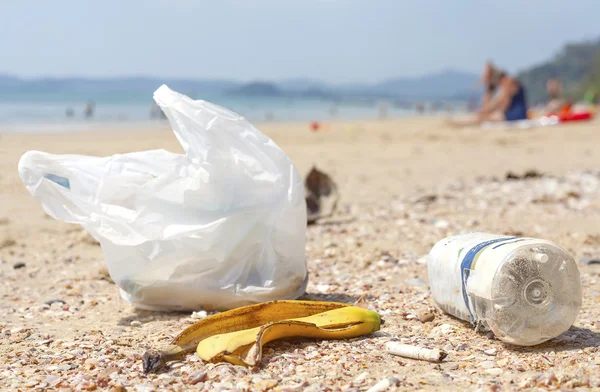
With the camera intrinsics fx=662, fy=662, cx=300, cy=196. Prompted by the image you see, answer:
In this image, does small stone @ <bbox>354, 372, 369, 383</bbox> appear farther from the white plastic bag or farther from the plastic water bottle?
the white plastic bag

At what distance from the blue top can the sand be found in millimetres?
9792

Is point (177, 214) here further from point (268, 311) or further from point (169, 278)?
point (268, 311)

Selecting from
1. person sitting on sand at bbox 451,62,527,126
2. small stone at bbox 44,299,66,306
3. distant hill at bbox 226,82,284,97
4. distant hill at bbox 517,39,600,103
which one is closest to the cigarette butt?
small stone at bbox 44,299,66,306

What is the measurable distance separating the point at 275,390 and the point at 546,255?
1.13 metres

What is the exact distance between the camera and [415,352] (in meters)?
2.56

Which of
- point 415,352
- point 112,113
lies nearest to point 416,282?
point 415,352

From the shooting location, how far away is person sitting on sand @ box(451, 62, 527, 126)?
59.5 ft

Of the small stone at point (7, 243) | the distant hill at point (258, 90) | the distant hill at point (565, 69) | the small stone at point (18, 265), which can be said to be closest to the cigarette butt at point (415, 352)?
the small stone at point (18, 265)

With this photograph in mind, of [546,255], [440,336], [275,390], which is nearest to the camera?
[275,390]

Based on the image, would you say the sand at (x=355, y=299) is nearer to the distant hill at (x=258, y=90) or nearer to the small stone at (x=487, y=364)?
the small stone at (x=487, y=364)

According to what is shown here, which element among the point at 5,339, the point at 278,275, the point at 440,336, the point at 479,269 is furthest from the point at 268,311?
the point at 5,339

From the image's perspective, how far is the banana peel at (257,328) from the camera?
255cm

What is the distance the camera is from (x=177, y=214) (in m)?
3.19

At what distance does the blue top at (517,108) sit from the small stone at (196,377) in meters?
16.9
